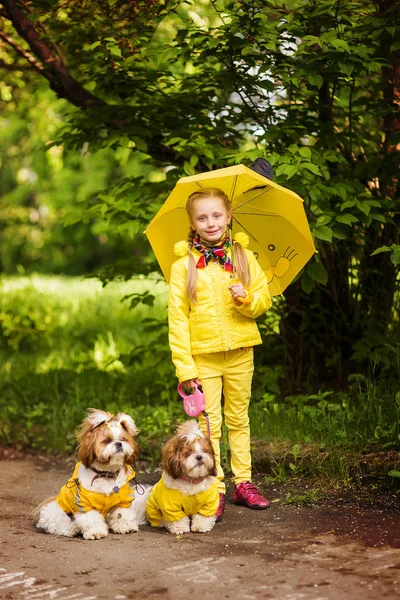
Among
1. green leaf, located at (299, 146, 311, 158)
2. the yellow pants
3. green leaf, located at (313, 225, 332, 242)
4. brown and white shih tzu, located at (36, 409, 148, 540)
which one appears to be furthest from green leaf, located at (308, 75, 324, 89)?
brown and white shih tzu, located at (36, 409, 148, 540)

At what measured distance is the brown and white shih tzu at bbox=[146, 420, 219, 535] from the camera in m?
4.53

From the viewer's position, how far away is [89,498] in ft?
15.3

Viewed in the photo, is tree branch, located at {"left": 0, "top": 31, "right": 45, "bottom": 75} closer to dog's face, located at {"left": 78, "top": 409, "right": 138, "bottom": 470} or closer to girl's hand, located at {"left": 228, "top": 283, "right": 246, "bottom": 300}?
girl's hand, located at {"left": 228, "top": 283, "right": 246, "bottom": 300}

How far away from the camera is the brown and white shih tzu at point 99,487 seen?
460cm

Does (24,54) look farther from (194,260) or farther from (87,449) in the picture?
(87,449)

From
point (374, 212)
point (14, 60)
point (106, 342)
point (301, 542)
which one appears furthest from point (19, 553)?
point (106, 342)

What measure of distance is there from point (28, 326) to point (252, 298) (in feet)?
21.1

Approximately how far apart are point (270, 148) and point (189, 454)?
2.84 meters

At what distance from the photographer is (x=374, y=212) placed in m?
6.01

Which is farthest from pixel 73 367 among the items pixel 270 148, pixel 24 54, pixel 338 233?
pixel 338 233

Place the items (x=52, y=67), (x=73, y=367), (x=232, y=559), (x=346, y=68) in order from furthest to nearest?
(x=73, y=367)
(x=52, y=67)
(x=346, y=68)
(x=232, y=559)

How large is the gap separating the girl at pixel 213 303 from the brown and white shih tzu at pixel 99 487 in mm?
493

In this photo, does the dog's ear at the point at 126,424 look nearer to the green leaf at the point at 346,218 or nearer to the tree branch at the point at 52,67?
the green leaf at the point at 346,218

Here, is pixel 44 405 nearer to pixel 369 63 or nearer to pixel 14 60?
pixel 14 60
